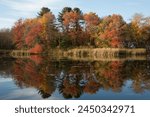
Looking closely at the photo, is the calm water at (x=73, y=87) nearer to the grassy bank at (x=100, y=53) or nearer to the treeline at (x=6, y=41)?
the grassy bank at (x=100, y=53)

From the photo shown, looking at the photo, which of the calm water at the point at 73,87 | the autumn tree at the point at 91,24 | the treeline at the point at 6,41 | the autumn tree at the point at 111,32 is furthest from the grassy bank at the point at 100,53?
the calm water at the point at 73,87

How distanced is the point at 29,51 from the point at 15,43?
6.64 meters

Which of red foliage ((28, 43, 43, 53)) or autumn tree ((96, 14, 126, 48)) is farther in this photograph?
red foliage ((28, 43, 43, 53))

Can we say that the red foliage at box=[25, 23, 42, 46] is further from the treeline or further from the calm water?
the calm water

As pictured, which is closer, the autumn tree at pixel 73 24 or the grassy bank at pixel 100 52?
the grassy bank at pixel 100 52

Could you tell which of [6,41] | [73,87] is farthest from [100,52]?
[73,87]

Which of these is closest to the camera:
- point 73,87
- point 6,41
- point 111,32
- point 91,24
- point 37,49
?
point 73,87

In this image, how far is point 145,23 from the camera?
170ft

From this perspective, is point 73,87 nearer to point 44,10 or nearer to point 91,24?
point 91,24

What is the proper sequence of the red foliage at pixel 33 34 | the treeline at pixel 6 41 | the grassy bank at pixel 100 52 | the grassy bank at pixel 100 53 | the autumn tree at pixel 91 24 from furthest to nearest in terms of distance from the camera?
the treeline at pixel 6 41 < the red foliage at pixel 33 34 < the autumn tree at pixel 91 24 < the grassy bank at pixel 100 52 < the grassy bank at pixel 100 53

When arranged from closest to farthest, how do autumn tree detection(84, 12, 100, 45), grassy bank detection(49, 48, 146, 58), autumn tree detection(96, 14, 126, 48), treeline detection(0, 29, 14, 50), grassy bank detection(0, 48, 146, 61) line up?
grassy bank detection(0, 48, 146, 61) → grassy bank detection(49, 48, 146, 58) → autumn tree detection(96, 14, 126, 48) → autumn tree detection(84, 12, 100, 45) → treeline detection(0, 29, 14, 50)

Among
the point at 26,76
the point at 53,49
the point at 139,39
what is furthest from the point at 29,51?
the point at 26,76

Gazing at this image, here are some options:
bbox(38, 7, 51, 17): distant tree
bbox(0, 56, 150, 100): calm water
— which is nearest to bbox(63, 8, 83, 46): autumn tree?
bbox(38, 7, 51, 17): distant tree

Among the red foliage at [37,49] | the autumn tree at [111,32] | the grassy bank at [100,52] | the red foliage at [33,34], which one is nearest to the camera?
the grassy bank at [100,52]
